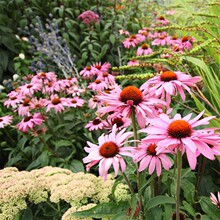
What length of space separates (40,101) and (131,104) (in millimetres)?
1199

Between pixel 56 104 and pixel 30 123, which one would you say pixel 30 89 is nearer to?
pixel 56 104

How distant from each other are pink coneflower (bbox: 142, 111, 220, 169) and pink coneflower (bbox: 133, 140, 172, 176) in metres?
0.12

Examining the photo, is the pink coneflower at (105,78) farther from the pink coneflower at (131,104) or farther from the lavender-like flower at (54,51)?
the pink coneflower at (131,104)

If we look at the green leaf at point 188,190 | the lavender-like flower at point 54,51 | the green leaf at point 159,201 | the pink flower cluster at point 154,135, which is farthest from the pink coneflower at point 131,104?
the lavender-like flower at point 54,51

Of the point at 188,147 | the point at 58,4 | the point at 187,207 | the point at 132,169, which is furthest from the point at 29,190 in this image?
the point at 58,4

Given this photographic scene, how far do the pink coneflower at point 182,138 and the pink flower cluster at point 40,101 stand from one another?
1130mm

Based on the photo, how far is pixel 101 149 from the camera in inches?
36.6

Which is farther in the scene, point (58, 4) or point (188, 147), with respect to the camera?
point (58, 4)

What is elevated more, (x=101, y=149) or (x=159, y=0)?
(x=101, y=149)

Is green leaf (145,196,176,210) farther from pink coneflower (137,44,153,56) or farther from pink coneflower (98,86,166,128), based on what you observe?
pink coneflower (137,44,153,56)

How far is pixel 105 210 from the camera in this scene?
109 centimetres

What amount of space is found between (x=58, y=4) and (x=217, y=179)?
2702mm

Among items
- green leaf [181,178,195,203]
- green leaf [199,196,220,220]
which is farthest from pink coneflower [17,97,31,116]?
green leaf [199,196,220,220]

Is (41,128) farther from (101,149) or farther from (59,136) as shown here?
(101,149)
